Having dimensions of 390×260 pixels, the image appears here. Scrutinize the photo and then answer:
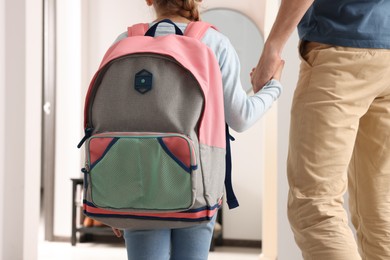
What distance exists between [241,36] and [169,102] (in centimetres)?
358

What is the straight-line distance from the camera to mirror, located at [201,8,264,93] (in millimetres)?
4727

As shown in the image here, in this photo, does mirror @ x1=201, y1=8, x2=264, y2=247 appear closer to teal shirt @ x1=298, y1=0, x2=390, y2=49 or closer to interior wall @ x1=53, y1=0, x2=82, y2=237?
interior wall @ x1=53, y1=0, x2=82, y2=237

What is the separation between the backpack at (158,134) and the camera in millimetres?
1250

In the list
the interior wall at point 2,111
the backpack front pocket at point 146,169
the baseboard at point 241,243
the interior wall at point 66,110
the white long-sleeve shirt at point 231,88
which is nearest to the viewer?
the backpack front pocket at point 146,169

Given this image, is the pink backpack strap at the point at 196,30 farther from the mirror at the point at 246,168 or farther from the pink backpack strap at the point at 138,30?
the mirror at the point at 246,168

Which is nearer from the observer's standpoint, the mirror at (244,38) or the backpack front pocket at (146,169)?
the backpack front pocket at (146,169)

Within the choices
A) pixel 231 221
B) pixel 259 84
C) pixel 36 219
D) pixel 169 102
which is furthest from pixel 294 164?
pixel 231 221

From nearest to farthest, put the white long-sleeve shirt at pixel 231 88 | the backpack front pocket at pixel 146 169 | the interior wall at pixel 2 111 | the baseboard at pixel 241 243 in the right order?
the backpack front pocket at pixel 146 169 < the white long-sleeve shirt at pixel 231 88 < the interior wall at pixel 2 111 < the baseboard at pixel 241 243

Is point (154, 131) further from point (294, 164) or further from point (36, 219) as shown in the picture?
point (36, 219)

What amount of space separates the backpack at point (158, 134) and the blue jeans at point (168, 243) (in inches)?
2.0

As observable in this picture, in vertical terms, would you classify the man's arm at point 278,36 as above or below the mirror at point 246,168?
above

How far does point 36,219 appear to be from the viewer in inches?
125

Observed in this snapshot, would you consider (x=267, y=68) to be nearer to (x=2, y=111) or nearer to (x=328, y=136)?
(x=328, y=136)

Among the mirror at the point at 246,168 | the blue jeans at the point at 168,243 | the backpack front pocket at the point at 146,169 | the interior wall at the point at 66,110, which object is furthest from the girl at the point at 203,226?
the interior wall at the point at 66,110
